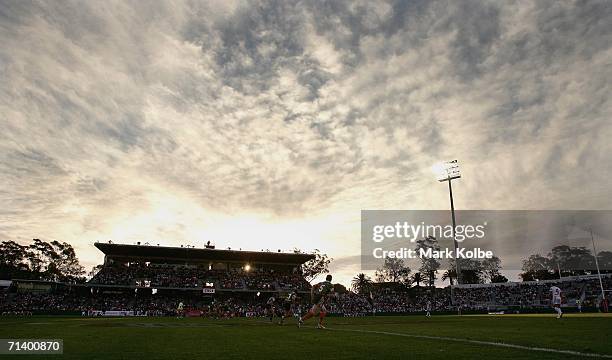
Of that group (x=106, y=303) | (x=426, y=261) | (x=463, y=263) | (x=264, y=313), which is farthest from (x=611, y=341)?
(x=463, y=263)

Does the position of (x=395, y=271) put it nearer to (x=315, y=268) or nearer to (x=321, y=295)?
(x=315, y=268)

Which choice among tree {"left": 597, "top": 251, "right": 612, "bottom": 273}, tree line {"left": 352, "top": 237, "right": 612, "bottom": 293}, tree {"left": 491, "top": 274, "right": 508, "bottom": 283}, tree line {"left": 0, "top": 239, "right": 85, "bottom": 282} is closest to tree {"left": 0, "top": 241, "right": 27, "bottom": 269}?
tree line {"left": 0, "top": 239, "right": 85, "bottom": 282}

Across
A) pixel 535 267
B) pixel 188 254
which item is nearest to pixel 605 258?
pixel 535 267

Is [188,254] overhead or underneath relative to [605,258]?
underneath

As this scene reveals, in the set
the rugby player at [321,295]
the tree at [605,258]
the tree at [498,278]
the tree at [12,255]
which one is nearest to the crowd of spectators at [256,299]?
the rugby player at [321,295]

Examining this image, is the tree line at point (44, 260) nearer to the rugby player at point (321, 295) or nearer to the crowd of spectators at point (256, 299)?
the crowd of spectators at point (256, 299)

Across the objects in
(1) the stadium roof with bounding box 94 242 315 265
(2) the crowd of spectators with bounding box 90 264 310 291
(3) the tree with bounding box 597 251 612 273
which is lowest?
(2) the crowd of spectators with bounding box 90 264 310 291

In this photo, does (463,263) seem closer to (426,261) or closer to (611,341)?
(426,261)

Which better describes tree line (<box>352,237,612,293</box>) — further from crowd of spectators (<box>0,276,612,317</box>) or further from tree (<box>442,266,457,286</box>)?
crowd of spectators (<box>0,276,612,317</box>)

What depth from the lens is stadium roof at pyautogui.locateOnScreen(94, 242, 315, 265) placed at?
75.7m

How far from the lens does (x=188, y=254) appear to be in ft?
257

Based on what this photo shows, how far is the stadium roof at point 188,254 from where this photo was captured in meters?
75.7

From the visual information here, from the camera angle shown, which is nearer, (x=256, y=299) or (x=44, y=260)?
(x=256, y=299)

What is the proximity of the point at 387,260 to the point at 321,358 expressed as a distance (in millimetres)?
144841
